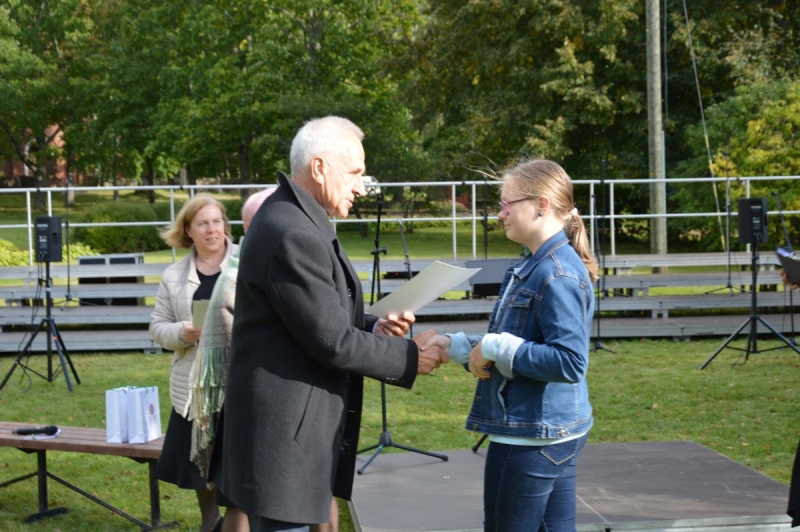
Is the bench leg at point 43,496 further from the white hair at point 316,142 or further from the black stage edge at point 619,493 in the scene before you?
the white hair at point 316,142

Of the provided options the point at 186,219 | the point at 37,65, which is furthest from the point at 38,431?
the point at 37,65

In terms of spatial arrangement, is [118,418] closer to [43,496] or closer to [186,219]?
[43,496]

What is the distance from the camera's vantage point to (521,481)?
2963mm

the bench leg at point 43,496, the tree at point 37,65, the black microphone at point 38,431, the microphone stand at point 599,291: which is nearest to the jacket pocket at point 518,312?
the black microphone at point 38,431

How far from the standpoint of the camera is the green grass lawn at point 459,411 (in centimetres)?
604

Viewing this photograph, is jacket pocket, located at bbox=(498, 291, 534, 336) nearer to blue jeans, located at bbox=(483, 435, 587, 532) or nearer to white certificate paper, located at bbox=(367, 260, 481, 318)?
white certificate paper, located at bbox=(367, 260, 481, 318)

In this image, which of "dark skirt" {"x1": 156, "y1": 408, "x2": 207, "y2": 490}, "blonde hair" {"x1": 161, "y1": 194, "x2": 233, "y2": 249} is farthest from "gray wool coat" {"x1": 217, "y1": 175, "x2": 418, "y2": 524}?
"blonde hair" {"x1": 161, "y1": 194, "x2": 233, "y2": 249}

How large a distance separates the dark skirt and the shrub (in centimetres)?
1803

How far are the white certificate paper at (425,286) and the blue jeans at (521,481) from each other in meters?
0.59

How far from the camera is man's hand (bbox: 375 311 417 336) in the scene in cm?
337

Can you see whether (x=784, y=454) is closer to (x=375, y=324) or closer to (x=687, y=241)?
(x=375, y=324)

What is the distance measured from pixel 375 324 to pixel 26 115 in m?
40.0

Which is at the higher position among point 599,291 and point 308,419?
point 308,419

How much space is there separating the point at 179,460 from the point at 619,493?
2.28 metres
